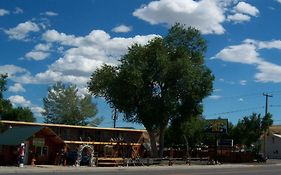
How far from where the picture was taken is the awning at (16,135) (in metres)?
46.4

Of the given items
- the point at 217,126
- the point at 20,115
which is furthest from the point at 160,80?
the point at 20,115

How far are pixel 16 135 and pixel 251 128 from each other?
38298 mm

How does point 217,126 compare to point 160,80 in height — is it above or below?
below

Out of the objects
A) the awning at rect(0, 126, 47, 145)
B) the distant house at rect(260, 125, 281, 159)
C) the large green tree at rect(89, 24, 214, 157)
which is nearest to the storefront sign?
the awning at rect(0, 126, 47, 145)

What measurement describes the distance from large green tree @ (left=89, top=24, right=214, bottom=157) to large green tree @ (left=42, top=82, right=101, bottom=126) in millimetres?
35880

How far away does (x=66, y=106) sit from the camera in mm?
97500

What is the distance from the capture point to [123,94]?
58719 millimetres

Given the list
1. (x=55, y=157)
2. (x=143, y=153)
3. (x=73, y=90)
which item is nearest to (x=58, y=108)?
(x=73, y=90)

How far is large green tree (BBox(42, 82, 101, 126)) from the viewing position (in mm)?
97062

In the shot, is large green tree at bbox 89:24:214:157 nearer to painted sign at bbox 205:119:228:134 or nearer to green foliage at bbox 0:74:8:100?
painted sign at bbox 205:119:228:134

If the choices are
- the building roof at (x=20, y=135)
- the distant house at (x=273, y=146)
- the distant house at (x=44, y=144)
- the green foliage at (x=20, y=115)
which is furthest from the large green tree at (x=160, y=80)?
the distant house at (x=273, y=146)

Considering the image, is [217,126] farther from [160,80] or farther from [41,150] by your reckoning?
[41,150]

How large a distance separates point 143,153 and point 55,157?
20.5 m

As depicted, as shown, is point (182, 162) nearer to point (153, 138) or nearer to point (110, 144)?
point (153, 138)
